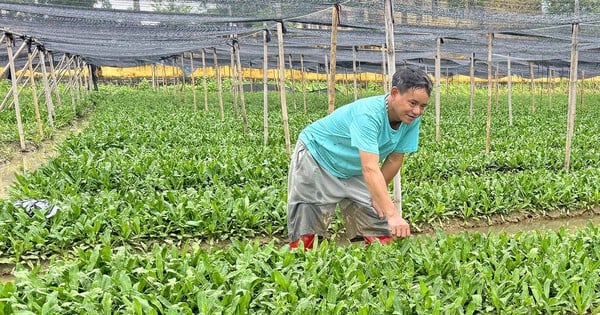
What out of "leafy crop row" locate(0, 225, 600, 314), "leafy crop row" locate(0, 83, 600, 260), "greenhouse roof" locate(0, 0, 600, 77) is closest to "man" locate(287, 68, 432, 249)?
"leafy crop row" locate(0, 225, 600, 314)

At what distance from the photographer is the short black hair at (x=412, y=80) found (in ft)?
12.1

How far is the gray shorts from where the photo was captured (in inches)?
182

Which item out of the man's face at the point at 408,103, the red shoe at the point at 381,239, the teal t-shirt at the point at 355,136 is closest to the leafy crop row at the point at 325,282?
the red shoe at the point at 381,239

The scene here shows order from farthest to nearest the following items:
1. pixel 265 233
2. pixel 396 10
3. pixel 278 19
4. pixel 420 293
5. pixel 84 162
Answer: pixel 396 10
pixel 278 19
pixel 84 162
pixel 265 233
pixel 420 293

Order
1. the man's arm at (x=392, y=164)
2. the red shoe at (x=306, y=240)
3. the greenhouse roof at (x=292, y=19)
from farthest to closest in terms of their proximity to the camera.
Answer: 1. the greenhouse roof at (x=292, y=19)
2. the red shoe at (x=306, y=240)
3. the man's arm at (x=392, y=164)

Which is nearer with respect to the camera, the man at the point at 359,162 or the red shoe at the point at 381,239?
the man at the point at 359,162

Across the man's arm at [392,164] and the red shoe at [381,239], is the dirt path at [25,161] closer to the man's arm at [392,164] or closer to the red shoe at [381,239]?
the red shoe at [381,239]

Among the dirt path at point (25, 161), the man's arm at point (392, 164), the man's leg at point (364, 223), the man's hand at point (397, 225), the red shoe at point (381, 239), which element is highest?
the man's arm at point (392, 164)

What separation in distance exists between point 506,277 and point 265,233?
111 inches

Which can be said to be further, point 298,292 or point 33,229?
point 33,229

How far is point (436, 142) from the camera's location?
10.8 m

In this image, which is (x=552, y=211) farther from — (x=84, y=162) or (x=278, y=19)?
(x=84, y=162)

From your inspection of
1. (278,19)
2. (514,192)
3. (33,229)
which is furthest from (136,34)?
(514,192)

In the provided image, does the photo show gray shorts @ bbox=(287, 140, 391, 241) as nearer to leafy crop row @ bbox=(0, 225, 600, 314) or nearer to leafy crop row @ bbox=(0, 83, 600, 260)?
leafy crop row @ bbox=(0, 225, 600, 314)
